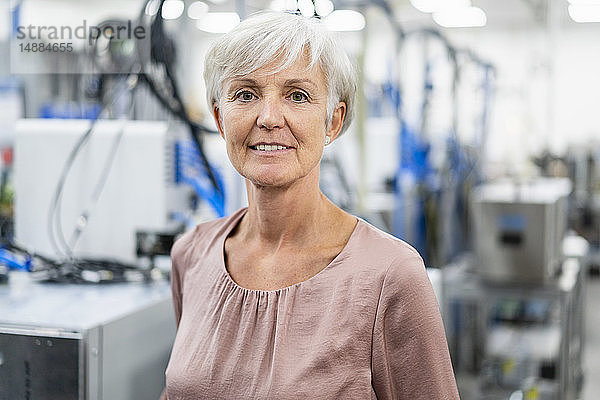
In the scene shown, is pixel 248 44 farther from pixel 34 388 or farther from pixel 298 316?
pixel 34 388

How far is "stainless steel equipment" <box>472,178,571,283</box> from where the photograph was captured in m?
3.20

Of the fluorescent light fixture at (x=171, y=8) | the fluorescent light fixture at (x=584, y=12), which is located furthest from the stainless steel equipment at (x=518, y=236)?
the fluorescent light fixture at (x=584, y=12)

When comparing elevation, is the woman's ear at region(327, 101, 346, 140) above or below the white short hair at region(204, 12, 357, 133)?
below

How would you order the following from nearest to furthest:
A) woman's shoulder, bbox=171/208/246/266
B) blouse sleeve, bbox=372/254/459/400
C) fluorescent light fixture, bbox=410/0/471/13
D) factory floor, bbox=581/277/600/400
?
blouse sleeve, bbox=372/254/459/400
woman's shoulder, bbox=171/208/246/266
factory floor, bbox=581/277/600/400
fluorescent light fixture, bbox=410/0/471/13

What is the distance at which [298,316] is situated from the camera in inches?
46.3

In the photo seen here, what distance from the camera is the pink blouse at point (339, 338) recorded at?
1.12m

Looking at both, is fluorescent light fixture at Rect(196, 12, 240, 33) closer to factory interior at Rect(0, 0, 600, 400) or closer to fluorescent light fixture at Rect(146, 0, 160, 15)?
factory interior at Rect(0, 0, 600, 400)

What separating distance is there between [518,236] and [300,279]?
7.36ft

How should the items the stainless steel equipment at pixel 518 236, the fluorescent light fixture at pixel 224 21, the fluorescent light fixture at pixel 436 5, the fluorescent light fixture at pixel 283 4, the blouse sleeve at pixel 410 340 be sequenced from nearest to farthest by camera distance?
the blouse sleeve at pixel 410 340 < the fluorescent light fixture at pixel 224 21 < the fluorescent light fixture at pixel 283 4 < the stainless steel equipment at pixel 518 236 < the fluorescent light fixture at pixel 436 5

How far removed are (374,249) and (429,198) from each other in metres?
3.55

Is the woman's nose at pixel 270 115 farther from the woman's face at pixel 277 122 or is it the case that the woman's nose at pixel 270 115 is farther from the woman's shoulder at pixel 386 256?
the woman's shoulder at pixel 386 256

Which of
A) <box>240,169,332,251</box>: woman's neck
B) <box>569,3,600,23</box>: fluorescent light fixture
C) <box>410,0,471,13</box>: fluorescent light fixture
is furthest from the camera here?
<box>569,3,600,23</box>: fluorescent light fixture

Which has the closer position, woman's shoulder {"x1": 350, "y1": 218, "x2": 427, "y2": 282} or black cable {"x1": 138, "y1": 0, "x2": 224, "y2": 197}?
woman's shoulder {"x1": 350, "y1": 218, "x2": 427, "y2": 282}

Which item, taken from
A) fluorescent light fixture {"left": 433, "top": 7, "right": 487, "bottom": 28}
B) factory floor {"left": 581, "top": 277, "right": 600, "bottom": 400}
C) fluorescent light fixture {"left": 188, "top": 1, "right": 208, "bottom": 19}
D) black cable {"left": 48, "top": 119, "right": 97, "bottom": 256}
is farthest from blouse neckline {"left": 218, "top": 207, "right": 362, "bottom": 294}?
fluorescent light fixture {"left": 433, "top": 7, "right": 487, "bottom": 28}
